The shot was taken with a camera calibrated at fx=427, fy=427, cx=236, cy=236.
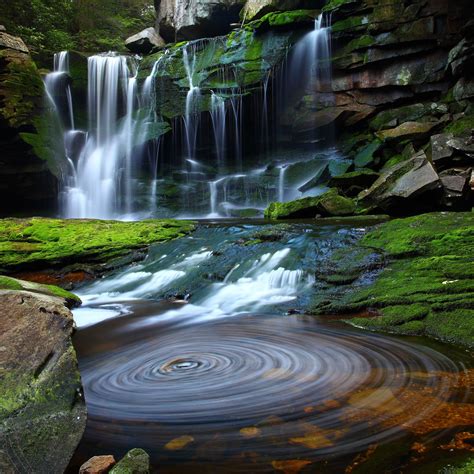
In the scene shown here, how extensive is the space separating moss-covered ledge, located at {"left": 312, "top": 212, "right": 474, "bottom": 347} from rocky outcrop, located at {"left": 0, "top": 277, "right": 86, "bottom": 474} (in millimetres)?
3207

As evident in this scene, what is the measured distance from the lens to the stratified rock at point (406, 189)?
1044 cm

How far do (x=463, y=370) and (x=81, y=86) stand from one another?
68.0 ft

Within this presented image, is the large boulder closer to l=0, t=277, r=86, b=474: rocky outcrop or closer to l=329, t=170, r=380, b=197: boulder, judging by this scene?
l=329, t=170, r=380, b=197: boulder

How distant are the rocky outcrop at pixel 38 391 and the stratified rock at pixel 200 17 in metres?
22.9

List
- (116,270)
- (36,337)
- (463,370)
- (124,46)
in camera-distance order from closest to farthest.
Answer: (36,337), (463,370), (116,270), (124,46)

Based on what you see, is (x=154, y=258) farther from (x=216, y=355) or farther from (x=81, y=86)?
(x=81, y=86)

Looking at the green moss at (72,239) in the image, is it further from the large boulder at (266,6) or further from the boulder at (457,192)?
the large boulder at (266,6)

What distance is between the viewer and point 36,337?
2.87 metres

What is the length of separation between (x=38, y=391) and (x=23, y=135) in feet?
51.8

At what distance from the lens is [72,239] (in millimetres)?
10484

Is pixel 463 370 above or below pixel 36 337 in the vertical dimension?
below

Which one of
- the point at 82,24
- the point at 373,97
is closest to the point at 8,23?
the point at 82,24

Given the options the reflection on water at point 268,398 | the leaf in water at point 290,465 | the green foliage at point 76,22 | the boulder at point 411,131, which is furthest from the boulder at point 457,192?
the green foliage at point 76,22

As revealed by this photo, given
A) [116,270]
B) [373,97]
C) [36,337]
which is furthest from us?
[373,97]
